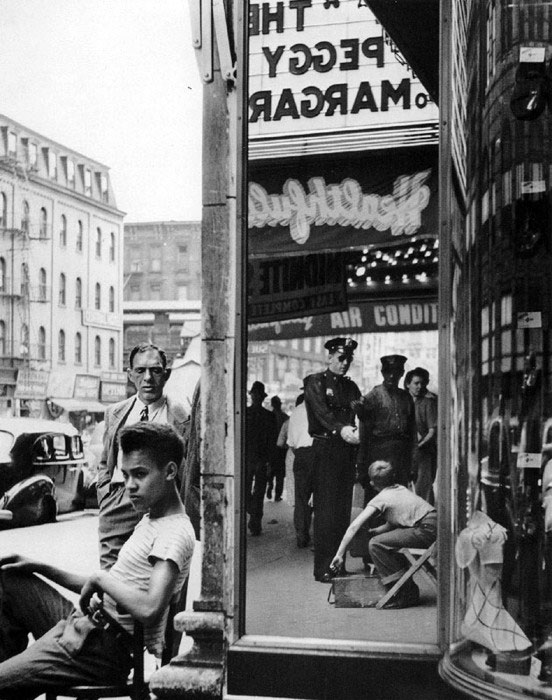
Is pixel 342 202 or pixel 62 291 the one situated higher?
pixel 342 202

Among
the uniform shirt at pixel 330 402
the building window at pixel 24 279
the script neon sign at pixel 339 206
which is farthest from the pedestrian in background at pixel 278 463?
the building window at pixel 24 279

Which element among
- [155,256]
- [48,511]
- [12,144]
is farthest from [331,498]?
[48,511]

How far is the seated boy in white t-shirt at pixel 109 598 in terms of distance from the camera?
4016 millimetres

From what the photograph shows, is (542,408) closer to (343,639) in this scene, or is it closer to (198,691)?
(343,639)

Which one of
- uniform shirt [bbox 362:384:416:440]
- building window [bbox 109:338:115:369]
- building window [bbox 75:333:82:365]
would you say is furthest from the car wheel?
uniform shirt [bbox 362:384:416:440]

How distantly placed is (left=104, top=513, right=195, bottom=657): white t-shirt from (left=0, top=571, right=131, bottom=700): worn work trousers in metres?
0.18

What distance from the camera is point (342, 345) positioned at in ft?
16.6

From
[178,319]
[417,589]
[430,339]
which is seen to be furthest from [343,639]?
[178,319]

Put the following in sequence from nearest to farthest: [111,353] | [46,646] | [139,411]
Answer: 1. [46,646]
2. [139,411]
3. [111,353]

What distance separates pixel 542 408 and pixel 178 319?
3.02 meters

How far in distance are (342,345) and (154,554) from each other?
140 centimetres

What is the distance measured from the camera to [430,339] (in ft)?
16.1

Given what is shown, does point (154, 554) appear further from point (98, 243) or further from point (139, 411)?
point (98, 243)

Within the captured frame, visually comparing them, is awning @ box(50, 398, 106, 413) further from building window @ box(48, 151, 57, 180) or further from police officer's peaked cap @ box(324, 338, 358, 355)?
police officer's peaked cap @ box(324, 338, 358, 355)
